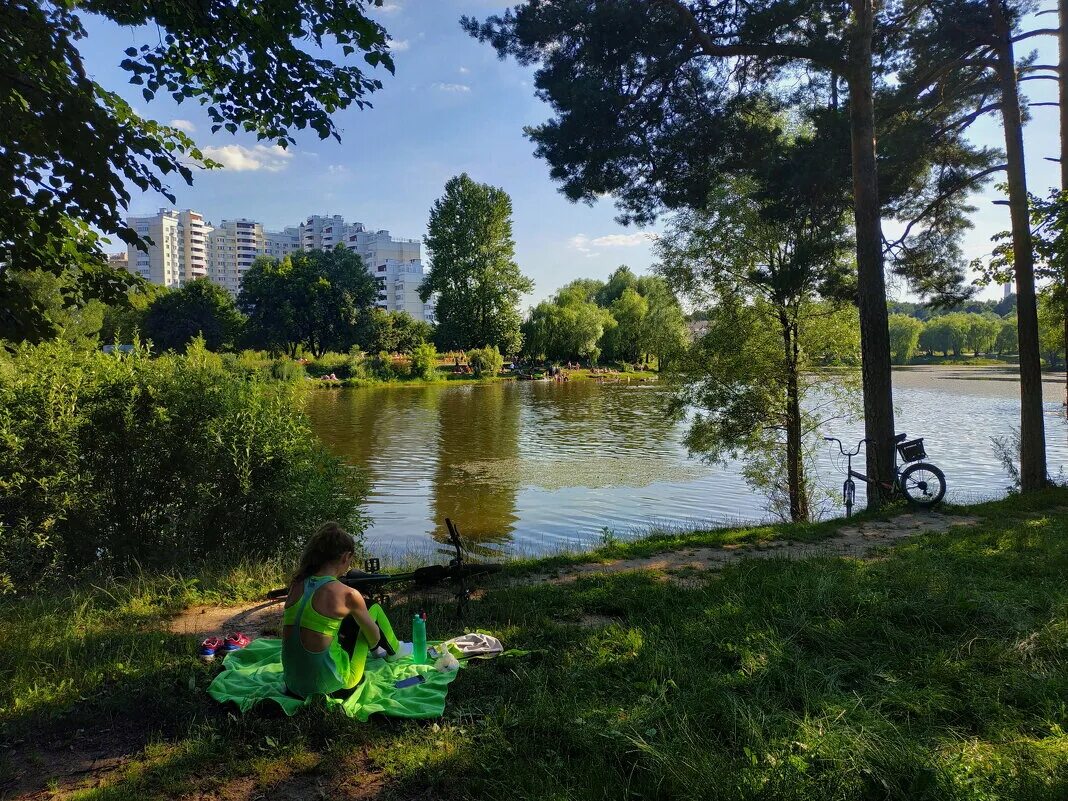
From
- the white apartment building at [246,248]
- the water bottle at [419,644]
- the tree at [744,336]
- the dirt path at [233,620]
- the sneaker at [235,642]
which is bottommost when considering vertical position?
the dirt path at [233,620]

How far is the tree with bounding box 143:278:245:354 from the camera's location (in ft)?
209

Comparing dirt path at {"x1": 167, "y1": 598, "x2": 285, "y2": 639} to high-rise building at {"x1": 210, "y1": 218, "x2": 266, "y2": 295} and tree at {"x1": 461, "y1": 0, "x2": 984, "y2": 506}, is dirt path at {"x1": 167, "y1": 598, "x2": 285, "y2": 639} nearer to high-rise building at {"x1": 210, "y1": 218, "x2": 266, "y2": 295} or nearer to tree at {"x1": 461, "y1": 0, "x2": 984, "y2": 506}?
tree at {"x1": 461, "y1": 0, "x2": 984, "y2": 506}

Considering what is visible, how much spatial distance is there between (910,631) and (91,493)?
274 inches

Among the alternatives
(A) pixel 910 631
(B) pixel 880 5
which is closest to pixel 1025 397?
(B) pixel 880 5

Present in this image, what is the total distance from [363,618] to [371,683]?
35 cm

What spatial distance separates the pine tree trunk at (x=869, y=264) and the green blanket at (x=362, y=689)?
804 cm

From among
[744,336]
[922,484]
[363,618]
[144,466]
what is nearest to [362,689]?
[363,618]

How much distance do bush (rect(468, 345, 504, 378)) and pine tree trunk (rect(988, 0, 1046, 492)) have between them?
2116 inches

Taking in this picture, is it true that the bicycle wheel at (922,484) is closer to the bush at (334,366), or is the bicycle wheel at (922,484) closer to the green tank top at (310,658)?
the green tank top at (310,658)

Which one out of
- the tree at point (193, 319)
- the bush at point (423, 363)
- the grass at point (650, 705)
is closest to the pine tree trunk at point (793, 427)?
the grass at point (650, 705)

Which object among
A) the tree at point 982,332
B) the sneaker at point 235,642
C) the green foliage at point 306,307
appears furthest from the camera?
the tree at point 982,332

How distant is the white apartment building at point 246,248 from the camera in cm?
13912

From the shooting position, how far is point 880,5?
395 inches

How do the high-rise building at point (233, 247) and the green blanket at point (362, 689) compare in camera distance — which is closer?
the green blanket at point (362, 689)
